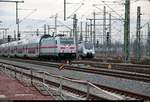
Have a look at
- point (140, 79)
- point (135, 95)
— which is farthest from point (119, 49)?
point (135, 95)

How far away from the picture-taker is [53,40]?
5569 cm

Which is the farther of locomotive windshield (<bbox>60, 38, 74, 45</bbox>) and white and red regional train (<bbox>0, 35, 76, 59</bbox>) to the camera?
locomotive windshield (<bbox>60, 38, 74, 45</bbox>)

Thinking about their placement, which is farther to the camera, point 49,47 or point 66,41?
point 49,47

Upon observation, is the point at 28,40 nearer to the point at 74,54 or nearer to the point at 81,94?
the point at 74,54

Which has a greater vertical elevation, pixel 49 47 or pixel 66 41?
pixel 66 41

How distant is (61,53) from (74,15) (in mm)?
9016

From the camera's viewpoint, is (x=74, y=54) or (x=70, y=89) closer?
(x=70, y=89)

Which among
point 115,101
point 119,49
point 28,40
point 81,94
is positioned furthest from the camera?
point 119,49

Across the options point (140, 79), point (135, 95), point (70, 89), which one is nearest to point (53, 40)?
point (140, 79)

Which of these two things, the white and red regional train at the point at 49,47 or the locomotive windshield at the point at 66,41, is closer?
the white and red regional train at the point at 49,47

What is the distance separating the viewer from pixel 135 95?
18.1 meters

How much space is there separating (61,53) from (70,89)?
33065mm

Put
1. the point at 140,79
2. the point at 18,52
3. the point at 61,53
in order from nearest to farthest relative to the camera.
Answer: the point at 140,79 < the point at 61,53 < the point at 18,52

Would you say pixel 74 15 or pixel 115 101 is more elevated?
pixel 74 15
